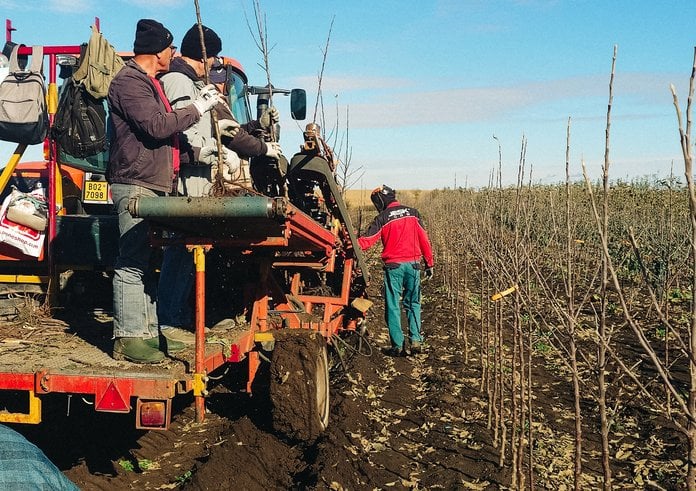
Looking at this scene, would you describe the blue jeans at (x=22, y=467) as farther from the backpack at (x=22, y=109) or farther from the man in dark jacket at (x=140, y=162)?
the backpack at (x=22, y=109)

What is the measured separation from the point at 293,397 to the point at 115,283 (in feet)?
4.70

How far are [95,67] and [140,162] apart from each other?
1.68 m

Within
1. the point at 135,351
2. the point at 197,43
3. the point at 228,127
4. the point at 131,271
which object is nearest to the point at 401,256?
the point at 228,127

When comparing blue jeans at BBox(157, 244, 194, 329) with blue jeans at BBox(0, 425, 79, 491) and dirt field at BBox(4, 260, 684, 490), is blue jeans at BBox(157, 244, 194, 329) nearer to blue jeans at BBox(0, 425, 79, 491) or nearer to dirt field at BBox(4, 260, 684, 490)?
dirt field at BBox(4, 260, 684, 490)

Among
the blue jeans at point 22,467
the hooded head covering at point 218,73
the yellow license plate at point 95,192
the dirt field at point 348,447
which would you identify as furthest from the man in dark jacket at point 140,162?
the yellow license plate at point 95,192

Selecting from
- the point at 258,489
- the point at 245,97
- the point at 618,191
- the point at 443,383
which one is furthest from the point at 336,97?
the point at 618,191

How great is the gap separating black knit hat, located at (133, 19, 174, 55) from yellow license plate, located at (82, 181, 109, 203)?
2777 millimetres

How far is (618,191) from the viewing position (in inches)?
768

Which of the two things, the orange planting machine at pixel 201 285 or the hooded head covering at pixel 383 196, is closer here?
the orange planting machine at pixel 201 285

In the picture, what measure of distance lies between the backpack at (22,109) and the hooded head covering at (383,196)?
176 inches

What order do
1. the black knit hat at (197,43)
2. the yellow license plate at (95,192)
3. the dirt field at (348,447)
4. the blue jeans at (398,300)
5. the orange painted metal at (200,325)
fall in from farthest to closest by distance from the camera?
1. the blue jeans at (398,300)
2. the yellow license plate at (95,192)
3. the black knit hat at (197,43)
4. the dirt field at (348,447)
5. the orange painted metal at (200,325)

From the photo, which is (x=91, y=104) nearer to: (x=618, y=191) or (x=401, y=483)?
(x=401, y=483)

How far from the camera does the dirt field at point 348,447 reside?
4516 millimetres

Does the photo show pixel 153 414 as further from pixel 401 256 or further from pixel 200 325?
pixel 401 256
